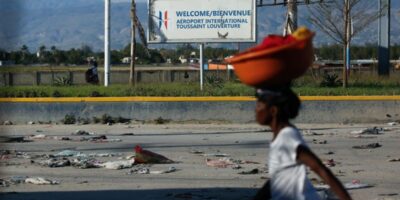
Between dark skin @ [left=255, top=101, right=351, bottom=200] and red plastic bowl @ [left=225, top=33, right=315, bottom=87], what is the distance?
0.20 m

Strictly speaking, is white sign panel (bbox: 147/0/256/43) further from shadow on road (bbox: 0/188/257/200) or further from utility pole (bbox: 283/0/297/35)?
shadow on road (bbox: 0/188/257/200)

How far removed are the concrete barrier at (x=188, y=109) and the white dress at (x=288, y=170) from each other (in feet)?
53.0

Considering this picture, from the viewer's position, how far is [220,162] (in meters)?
14.0

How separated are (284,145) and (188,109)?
16.9 m

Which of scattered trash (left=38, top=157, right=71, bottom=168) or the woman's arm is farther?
scattered trash (left=38, top=157, right=71, bottom=168)

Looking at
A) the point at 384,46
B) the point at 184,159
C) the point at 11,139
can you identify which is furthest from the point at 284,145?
the point at 384,46

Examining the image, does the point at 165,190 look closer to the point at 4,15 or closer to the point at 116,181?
the point at 116,181

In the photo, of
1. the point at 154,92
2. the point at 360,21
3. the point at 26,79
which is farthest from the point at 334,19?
the point at 26,79

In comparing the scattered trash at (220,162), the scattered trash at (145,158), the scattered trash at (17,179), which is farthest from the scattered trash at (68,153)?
the scattered trash at (17,179)

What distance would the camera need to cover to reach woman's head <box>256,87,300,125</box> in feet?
18.3

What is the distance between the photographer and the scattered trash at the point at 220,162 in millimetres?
13695

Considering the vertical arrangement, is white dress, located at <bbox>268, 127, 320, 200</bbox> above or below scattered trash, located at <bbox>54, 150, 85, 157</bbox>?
above

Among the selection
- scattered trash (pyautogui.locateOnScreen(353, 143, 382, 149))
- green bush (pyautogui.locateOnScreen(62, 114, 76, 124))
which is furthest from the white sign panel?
scattered trash (pyautogui.locateOnScreen(353, 143, 382, 149))

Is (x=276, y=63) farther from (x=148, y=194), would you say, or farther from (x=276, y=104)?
(x=148, y=194)
